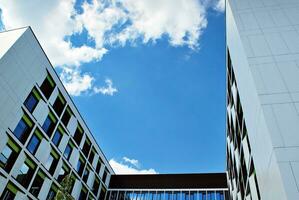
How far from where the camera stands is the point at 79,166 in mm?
27391

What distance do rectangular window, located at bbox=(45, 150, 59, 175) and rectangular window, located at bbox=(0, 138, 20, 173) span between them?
395 centimetres

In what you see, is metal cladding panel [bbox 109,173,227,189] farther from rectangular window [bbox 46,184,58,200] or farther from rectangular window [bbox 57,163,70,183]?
rectangular window [bbox 46,184,58,200]

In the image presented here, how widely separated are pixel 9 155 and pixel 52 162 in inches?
209

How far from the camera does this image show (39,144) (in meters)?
20.9

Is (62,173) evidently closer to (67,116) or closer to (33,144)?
(33,144)

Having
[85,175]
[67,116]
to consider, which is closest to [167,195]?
[85,175]

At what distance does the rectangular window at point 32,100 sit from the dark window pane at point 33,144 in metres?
2.24

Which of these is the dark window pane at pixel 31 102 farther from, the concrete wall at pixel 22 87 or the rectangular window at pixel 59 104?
the rectangular window at pixel 59 104

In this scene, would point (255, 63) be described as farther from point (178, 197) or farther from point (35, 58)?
point (178, 197)

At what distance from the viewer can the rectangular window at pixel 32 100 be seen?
19.9m

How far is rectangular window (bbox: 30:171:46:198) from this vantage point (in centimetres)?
2011

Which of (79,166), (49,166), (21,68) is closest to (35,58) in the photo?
(21,68)

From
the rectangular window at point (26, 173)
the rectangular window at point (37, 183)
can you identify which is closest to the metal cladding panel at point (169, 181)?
the rectangular window at point (37, 183)

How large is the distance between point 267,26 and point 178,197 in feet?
82.9
